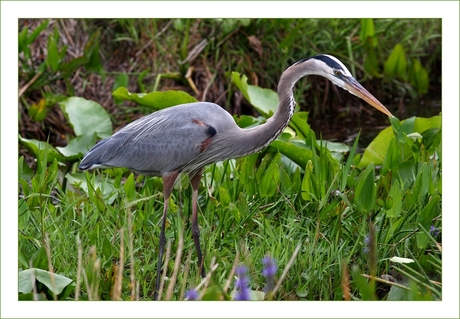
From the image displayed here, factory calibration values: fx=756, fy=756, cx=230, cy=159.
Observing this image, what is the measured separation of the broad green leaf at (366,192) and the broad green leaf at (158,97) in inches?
52.4

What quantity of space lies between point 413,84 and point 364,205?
320 centimetres

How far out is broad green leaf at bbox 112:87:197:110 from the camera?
4.48 metres

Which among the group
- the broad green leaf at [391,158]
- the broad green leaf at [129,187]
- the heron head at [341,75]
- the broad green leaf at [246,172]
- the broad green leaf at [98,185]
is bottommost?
the broad green leaf at [98,185]

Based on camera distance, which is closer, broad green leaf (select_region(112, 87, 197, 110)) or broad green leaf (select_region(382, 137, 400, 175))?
broad green leaf (select_region(382, 137, 400, 175))

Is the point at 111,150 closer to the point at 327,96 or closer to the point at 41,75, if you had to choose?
the point at 41,75

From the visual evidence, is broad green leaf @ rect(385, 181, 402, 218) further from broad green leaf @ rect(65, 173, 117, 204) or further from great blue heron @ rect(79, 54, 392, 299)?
broad green leaf @ rect(65, 173, 117, 204)

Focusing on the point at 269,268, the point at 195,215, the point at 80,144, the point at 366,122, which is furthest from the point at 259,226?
the point at 366,122

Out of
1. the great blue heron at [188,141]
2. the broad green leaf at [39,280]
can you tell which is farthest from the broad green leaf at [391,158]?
the broad green leaf at [39,280]

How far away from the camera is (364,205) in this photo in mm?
3590

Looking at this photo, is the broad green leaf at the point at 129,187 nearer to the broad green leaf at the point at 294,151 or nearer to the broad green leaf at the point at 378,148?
the broad green leaf at the point at 294,151

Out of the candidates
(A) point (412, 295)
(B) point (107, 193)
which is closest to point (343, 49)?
(B) point (107, 193)

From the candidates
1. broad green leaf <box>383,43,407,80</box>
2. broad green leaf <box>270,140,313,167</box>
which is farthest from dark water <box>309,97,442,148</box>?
broad green leaf <box>270,140,313,167</box>

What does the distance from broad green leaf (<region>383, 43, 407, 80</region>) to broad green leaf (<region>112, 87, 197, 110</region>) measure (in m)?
2.22

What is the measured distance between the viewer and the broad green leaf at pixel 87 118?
15.7ft
